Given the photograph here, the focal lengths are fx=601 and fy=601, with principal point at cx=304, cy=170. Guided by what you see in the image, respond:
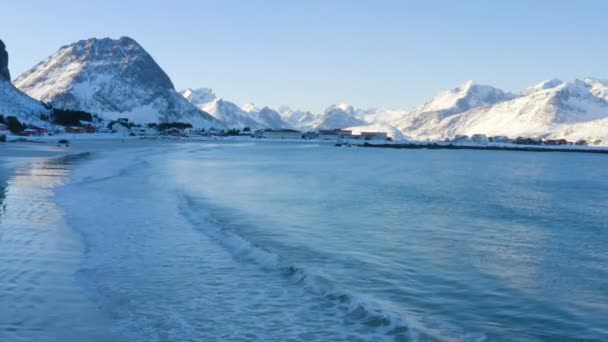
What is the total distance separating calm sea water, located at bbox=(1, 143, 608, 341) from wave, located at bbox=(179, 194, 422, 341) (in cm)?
4

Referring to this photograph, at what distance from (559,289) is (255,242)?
30.2ft

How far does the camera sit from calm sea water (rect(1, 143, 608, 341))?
1127cm

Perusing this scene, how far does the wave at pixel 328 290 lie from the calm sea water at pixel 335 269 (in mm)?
41

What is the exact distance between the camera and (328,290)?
13.7 meters

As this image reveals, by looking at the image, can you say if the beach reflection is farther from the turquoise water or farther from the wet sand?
the turquoise water

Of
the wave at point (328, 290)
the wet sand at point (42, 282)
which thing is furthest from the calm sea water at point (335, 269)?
the wet sand at point (42, 282)

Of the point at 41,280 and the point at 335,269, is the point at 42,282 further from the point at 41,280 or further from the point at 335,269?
the point at 335,269

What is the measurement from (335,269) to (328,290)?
2185 millimetres

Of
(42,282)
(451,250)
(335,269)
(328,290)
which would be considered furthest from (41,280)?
(451,250)

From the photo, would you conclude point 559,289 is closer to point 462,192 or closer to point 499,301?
point 499,301

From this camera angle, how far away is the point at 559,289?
577 inches

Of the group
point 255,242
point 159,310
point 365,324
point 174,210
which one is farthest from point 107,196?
point 365,324

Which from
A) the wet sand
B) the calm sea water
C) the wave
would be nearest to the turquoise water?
the calm sea water

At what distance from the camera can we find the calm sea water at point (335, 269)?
11.3m
